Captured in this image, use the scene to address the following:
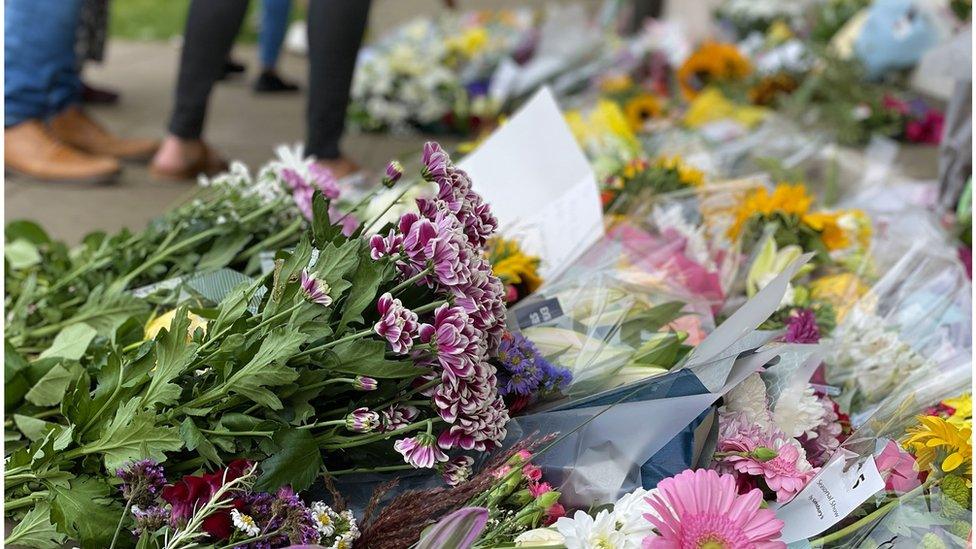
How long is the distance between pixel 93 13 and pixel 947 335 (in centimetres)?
339

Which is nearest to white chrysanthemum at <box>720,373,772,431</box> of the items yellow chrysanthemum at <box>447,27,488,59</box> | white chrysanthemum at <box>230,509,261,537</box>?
white chrysanthemum at <box>230,509,261,537</box>

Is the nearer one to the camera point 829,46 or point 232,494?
point 232,494

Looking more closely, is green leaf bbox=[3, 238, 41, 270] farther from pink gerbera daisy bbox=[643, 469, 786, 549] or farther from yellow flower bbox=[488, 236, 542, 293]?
pink gerbera daisy bbox=[643, 469, 786, 549]

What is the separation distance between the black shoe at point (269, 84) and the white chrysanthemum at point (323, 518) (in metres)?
4.42

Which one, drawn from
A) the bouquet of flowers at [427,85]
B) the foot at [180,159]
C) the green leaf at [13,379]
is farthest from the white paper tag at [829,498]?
the bouquet of flowers at [427,85]

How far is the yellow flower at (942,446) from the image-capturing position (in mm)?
1146

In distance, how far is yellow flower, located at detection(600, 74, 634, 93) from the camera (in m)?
4.29

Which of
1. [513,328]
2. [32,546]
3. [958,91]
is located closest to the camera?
[32,546]

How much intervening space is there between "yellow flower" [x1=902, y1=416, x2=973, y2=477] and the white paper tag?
0.34 feet

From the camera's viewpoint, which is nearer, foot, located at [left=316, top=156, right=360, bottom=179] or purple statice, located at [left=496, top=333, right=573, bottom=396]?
purple statice, located at [left=496, top=333, right=573, bottom=396]

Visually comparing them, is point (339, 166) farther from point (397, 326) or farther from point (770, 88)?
point (770, 88)

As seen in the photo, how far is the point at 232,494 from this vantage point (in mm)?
1087

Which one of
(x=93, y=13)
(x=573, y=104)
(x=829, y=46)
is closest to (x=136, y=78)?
(x=93, y=13)

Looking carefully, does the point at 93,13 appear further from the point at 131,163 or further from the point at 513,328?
the point at 513,328
